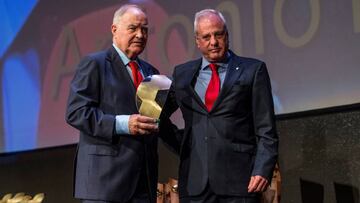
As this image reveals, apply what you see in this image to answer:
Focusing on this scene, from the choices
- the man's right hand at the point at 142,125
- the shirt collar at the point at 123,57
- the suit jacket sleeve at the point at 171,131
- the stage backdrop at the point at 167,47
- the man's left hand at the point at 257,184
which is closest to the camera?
the man's right hand at the point at 142,125

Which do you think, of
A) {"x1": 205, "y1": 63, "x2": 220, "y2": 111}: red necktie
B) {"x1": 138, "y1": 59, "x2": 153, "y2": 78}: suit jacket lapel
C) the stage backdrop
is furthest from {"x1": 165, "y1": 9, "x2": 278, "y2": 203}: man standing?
the stage backdrop

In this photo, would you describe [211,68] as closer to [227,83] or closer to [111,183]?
[227,83]

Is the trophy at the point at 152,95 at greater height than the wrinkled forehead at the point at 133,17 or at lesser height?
lesser

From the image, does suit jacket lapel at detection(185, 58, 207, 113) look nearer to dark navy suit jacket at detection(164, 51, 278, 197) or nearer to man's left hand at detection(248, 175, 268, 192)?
dark navy suit jacket at detection(164, 51, 278, 197)

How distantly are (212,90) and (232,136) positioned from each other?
183 millimetres

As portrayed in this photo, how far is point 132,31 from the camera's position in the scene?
2.02m

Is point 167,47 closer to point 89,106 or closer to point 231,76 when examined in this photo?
point 231,76

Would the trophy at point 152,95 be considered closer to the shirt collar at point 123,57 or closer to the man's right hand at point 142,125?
the man's right hand at point 142,125

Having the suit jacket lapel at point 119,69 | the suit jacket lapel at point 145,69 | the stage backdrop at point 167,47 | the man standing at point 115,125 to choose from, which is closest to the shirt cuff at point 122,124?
the man standing at point 115,125

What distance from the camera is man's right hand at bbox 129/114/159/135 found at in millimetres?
1833

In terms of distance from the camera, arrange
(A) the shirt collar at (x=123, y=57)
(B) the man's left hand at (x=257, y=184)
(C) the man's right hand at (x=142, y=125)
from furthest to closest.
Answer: (A) the shirt collar at (x=123, y=57)
(B) the man's left hand at (x=257, y=184)
(C) the man's right hand at (x=142, y=125)

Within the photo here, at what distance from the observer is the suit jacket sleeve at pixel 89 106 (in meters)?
1.90

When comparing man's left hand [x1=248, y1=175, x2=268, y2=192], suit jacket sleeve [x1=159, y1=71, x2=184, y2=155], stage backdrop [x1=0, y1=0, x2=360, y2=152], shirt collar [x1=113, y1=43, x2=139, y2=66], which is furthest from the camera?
stage backdrop [x1=0, y1=0, x2=360, y2=152]

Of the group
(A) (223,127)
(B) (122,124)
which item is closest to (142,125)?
(B) (122,124)
